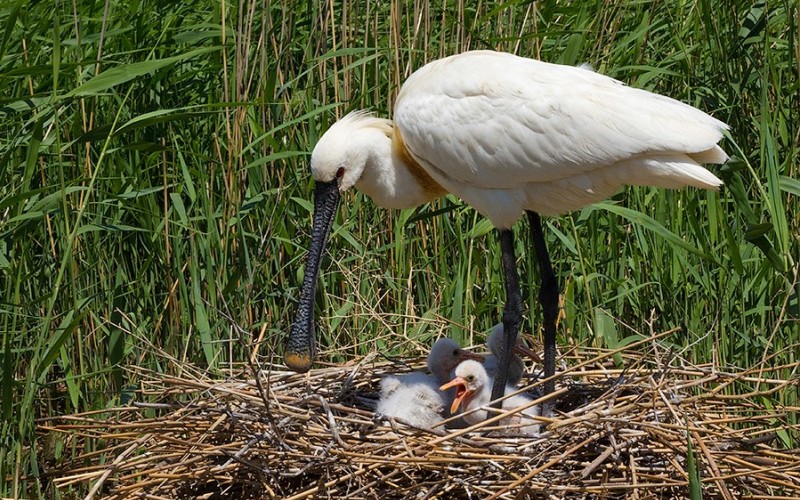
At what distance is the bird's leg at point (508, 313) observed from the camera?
18.2 feet

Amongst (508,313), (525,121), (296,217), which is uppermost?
(525,121)

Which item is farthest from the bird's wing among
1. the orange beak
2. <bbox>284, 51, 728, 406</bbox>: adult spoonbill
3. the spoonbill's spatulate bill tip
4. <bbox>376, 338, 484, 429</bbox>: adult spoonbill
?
the spoonbill's spatulate bill tip

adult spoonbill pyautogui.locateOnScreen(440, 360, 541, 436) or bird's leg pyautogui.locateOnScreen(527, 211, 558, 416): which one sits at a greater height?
bird's leg pyautogui.locateOnScreen(527, 211, 558, 416)

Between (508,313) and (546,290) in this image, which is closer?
(508,313)

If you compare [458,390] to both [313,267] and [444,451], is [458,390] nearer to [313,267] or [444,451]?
[444,451]

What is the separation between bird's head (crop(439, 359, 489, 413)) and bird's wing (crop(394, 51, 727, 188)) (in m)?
0.76

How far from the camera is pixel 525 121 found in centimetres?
543

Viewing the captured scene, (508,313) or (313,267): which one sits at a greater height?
(313,267)

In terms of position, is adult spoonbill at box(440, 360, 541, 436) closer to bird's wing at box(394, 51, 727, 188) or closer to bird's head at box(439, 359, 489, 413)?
bird's head at box(439, 359, 489, 413)

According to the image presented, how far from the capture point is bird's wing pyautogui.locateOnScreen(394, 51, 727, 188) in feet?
17.0

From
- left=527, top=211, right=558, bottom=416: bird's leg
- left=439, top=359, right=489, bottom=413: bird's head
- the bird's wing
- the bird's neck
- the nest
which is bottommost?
the nest

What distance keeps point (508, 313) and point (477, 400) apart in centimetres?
46

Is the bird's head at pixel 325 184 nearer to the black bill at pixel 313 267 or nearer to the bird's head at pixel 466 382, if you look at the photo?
the black bill at pixel 313 267

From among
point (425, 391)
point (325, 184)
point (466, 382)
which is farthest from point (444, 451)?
point (325, 184)
